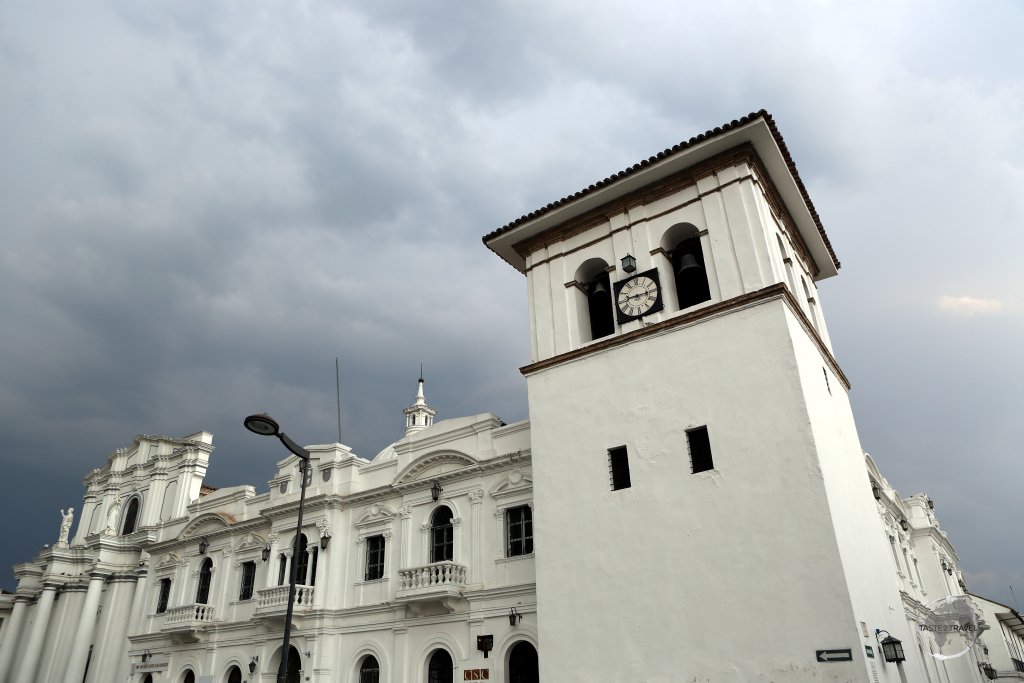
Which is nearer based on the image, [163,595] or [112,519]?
[163,595]

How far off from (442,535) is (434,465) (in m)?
2.16

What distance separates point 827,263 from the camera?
2048 centimetres

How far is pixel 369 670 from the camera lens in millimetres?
20797

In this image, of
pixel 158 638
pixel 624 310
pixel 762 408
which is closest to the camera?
pixel 762 408

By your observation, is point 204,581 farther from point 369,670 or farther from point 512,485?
point 512,485

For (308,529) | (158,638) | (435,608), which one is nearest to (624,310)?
(435,608)

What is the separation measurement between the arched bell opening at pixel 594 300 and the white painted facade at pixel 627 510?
0.10 m

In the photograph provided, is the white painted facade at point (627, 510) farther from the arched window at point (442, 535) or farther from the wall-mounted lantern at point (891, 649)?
the wall-mounted lantern at point (891, 649)

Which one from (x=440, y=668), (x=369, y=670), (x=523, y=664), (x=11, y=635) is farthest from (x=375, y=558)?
(x=11, y=635)

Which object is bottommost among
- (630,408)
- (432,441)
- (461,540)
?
(461,540)

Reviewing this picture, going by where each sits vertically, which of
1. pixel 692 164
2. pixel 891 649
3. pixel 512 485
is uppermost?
pixel 692 164

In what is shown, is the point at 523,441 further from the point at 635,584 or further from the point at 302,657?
the point at 302,657

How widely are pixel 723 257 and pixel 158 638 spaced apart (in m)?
25.0

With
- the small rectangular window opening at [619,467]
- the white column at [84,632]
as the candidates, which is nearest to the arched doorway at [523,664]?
the small rectangular window opening at [619,467]
